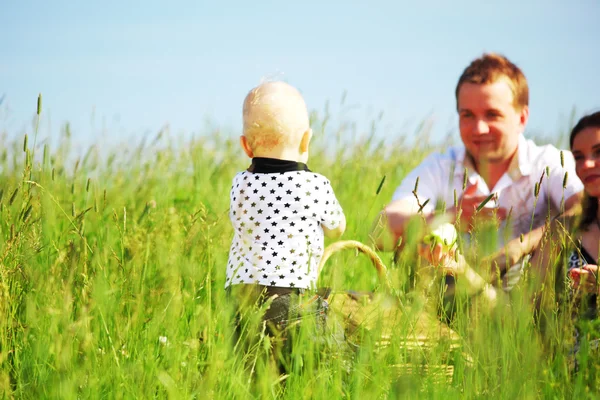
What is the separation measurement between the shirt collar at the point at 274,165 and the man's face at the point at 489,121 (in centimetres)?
125

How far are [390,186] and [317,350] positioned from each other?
3.34m

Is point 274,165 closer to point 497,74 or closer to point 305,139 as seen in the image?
point 305,139

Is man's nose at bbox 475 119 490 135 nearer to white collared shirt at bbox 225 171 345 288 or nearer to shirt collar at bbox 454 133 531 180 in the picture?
shirt collar at bbox 454 133 531 180

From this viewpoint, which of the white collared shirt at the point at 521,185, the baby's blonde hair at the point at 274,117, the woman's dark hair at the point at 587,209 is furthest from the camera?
the white collared shirt at the point at 521,185

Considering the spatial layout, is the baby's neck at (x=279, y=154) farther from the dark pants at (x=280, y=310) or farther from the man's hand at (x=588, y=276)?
the man's hand at (x=588, y=276)

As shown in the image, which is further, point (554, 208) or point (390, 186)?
point (390, 186)

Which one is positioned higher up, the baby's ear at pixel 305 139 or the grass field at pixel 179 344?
the baby's ear at pixel 305 139

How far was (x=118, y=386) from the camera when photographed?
1.78 meters

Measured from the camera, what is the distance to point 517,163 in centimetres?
331

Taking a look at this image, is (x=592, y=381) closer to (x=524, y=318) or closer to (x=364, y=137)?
(x=524, y=318)

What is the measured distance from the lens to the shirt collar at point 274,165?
2.30 meters

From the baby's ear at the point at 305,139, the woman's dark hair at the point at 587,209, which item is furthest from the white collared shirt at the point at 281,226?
the woman's dark hair at the point at 587,209

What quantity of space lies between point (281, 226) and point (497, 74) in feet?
5.18

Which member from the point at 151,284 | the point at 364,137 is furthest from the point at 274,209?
the point at 364,137
